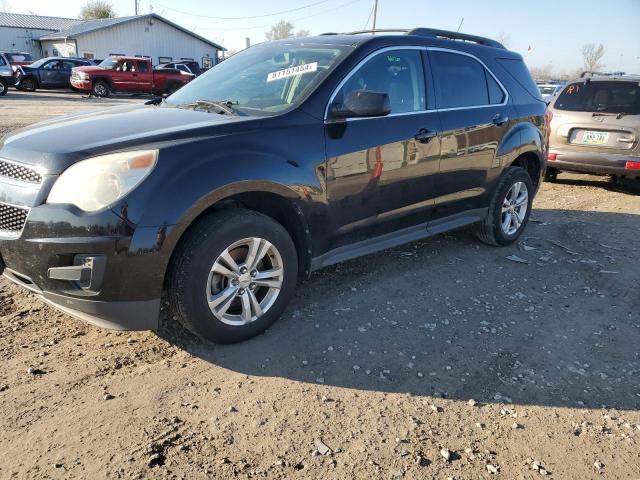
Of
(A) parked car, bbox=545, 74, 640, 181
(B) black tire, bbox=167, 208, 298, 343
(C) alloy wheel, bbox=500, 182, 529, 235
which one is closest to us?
(B) black tire, bbox=167, 208, 298, 343

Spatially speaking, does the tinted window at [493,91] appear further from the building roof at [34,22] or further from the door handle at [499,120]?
the building roof at [34,22]

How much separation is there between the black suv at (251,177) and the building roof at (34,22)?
55512 millimetres

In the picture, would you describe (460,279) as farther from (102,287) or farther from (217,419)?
(102,287)

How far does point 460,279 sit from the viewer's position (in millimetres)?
4453

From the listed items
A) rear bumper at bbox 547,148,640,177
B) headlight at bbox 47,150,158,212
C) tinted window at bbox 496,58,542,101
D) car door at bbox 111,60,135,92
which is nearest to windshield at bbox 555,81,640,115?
rear bumper at bbox 547,148,640,177

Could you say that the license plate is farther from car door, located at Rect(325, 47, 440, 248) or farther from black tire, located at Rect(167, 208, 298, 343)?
black tire, located at Rect(167, 208, 298, 343)

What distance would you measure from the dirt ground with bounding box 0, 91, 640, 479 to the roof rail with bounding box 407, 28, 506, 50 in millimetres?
2061

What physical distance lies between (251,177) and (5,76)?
23547 millimetres

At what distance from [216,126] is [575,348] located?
267 cm

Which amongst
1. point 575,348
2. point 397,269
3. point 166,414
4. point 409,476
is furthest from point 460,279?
point 166,414

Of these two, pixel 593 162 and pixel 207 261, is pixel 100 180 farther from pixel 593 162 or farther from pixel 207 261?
pixel 593 162

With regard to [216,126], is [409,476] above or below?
below

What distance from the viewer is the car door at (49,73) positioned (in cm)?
2436

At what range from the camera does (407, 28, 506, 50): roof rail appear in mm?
4387
